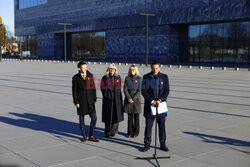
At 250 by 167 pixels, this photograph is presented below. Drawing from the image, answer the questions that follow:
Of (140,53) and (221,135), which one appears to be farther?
(140,53)

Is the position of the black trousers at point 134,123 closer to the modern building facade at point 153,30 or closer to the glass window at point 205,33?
the modern building facade at point 153,30

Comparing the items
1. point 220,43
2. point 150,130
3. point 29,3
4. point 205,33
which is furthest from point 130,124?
point 29,3

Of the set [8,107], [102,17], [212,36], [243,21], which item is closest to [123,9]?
[102,17]

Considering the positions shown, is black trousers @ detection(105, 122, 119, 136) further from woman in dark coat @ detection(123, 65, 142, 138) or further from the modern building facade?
the modern building facade

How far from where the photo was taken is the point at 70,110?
10.0m

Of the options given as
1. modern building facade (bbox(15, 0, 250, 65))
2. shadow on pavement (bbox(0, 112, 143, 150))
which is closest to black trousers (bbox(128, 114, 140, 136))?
shadow on pavement (bbox(0, 112, 143, 150))

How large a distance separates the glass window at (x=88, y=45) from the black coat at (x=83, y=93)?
190 feet

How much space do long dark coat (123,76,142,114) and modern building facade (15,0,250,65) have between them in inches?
1389

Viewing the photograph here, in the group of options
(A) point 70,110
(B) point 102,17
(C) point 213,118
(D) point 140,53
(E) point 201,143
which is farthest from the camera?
(B) point 102,17

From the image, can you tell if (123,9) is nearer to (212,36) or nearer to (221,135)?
(212,36)

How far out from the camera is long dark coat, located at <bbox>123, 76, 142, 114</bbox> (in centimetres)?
651

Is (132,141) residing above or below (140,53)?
below

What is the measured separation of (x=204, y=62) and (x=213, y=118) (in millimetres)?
39920

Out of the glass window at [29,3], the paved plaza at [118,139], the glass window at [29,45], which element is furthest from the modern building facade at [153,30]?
the paved plaza at [118,139]
